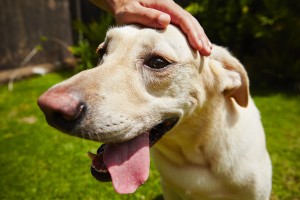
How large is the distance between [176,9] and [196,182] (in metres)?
1.28

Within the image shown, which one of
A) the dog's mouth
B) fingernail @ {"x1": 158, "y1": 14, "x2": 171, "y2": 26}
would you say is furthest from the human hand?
the dog's mouth

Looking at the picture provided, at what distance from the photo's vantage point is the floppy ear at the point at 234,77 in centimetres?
258

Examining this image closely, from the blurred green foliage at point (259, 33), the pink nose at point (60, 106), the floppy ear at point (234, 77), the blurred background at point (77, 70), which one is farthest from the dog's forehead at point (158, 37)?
the blurred green foliage at point (259, 33)

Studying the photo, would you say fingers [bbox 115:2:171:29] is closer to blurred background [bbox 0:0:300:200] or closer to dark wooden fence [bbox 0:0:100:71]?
blurred background [bbox 0:0:300:200]

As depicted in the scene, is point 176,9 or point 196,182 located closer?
point 176,9

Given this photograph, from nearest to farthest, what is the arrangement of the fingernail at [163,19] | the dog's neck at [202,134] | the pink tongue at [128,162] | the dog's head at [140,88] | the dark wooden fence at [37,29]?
the dog's head at [140,88]
the pink tongue at [128,162]
the fingernail at [163,19]
the dog's neck at [202,134]
the dark wooden fence at [37,29]

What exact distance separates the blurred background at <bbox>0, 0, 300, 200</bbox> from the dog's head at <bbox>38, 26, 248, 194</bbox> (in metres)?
1.70

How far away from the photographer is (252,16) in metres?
7.54

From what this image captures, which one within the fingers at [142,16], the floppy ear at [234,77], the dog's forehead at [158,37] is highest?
the fingers at [142,16]

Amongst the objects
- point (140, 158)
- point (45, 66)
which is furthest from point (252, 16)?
point (140, 158)

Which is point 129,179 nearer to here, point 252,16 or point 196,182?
point 196,182

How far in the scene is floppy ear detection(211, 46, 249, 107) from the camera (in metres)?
2.58

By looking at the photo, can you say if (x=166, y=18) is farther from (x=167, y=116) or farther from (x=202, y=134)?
(x=202, y=134)

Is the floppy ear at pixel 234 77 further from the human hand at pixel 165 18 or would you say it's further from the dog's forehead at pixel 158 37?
the dog's forehead at pixel 158 37
